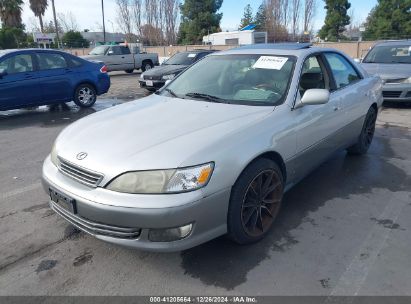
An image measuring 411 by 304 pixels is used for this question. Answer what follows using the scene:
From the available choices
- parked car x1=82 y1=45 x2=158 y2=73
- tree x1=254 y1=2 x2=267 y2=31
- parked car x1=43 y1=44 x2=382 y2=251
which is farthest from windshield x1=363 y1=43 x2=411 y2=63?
tree x1=254 y1=2 x2=267 y2=31

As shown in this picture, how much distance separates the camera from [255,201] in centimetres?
295

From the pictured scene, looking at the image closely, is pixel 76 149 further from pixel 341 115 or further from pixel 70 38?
pixel 70 38

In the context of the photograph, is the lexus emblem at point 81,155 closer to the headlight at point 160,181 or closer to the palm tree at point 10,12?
the headlight at point 160,181

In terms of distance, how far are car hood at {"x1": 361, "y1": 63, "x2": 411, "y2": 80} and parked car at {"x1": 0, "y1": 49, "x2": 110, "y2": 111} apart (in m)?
6.73

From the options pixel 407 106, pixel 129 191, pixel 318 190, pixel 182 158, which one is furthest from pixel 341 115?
pixel 407 106

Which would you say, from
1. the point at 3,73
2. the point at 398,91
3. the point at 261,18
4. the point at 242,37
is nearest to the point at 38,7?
the point at 242,37

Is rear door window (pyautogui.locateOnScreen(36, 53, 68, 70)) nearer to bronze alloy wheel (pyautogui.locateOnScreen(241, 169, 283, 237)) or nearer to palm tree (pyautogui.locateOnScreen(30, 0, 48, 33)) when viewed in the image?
bronze alloy wheel (pyautogui.locateOnScreen(241, 169, 283, 237))

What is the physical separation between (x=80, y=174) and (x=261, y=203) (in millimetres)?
1466

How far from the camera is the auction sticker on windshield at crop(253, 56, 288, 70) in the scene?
361 cm

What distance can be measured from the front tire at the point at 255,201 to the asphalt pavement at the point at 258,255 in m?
0.16

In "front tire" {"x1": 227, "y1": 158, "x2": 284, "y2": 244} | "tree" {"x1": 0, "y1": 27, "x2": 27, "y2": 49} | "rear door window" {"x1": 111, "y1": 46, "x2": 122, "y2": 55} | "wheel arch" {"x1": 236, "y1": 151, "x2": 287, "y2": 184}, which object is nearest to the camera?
"front tire" {"x1": 227, "y1": 158, "x2": 284, "y2": 244}

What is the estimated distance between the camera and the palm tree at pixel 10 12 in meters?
36.8

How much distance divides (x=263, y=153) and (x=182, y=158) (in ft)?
2.52

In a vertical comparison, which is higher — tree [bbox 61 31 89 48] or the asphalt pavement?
tree [bbox 61 31 89 48]
